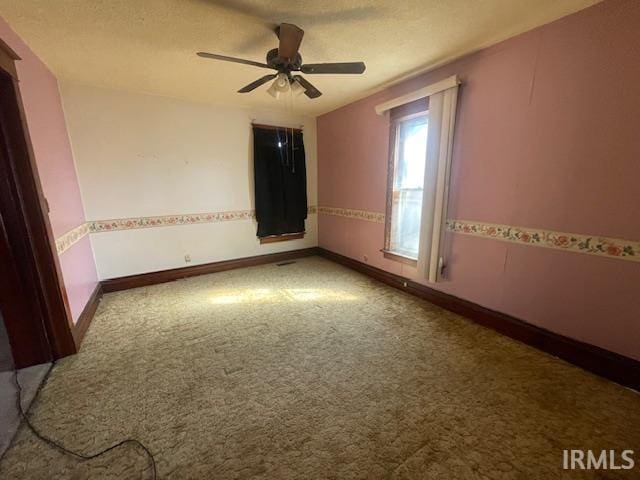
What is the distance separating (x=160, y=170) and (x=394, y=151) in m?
2.72

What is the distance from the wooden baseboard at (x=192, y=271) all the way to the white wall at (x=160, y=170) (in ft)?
0.24

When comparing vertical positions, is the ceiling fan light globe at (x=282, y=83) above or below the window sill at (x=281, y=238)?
above

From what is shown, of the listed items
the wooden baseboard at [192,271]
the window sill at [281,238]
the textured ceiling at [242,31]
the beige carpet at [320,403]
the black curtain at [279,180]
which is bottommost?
the beige carpet at [320,403]

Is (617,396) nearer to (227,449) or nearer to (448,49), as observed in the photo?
(227,449)

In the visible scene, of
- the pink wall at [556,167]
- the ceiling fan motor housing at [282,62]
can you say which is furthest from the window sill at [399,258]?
the ceiling fan motor housing at [282,62]

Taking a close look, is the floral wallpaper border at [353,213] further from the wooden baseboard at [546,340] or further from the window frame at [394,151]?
the wooden baseboard at [546,340]

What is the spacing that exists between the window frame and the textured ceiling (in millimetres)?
317

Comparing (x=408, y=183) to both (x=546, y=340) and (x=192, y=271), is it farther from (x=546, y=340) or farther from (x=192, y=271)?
(x=192, y=271)

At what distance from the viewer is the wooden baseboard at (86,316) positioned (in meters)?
2.01

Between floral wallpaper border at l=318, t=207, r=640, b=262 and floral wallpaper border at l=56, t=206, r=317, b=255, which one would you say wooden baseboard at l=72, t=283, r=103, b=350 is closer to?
floral wallpaper border at l=56, t=206, r=317, b=255

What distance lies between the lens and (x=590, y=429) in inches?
50.6

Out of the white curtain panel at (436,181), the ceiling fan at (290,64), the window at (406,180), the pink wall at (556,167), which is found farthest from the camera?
the window at (406,180)

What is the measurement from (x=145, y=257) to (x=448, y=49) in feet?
12.2

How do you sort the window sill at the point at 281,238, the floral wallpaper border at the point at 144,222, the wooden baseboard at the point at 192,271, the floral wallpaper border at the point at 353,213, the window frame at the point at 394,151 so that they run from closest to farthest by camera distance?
the floral wallpaper border at the point at 144,222
the window frame at the point at 394,151
the wooden baseboard at the point at 192,271
the floral wallpaper border at the point at 353,213
the window sill at the point at 281,238
